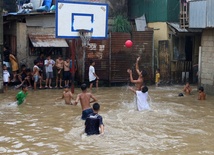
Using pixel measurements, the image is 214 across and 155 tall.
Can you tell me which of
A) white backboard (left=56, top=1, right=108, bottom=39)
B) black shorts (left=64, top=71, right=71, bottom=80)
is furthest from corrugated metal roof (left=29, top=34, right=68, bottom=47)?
white backboard (left=56, top=1, right=108, bottom=39)

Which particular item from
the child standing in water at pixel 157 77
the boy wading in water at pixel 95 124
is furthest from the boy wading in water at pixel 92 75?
the boy wading in water at pixel 95 124

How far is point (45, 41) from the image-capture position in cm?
1861

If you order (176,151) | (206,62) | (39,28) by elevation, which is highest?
(39,28)

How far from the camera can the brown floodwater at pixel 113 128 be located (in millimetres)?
8359

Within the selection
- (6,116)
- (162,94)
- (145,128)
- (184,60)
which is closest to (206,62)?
(162,94)

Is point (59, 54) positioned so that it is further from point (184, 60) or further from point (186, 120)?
point (186, 120)

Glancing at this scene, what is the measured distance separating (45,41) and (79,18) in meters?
2.87

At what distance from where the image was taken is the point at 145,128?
1023 cm

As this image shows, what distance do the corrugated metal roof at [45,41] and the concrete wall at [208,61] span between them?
20.5 ft

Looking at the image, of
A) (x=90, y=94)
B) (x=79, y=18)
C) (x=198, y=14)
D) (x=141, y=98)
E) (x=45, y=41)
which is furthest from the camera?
(x=45, y=41)

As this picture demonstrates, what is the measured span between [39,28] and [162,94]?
6708mm

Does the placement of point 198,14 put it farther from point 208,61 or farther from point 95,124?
point 95,124

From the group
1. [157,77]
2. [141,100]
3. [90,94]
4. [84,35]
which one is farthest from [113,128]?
[157,77]

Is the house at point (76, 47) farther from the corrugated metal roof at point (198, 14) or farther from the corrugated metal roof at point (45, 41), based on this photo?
the corrugated metal roof at point (198, 14)
